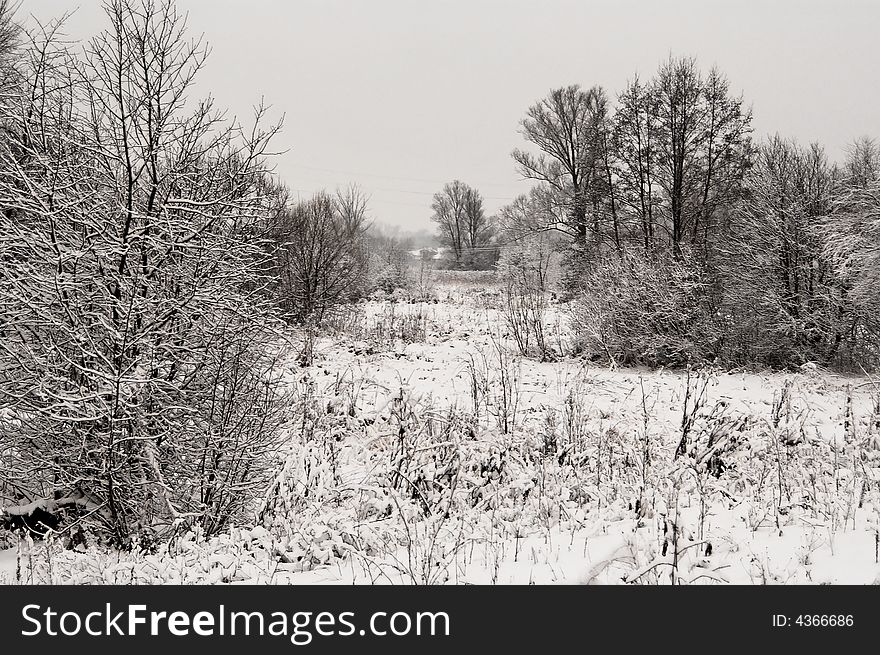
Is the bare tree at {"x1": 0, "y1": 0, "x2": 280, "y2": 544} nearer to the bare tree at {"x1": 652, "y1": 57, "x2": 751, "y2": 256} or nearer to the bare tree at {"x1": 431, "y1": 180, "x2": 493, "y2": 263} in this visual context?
the bare tree at {"x1": 652, "y1": 57, "x2": 751, "y2": 256}

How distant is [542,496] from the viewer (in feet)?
17.5

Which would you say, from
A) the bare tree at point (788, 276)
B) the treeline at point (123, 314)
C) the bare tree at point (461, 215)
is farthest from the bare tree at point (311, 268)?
the bare tree at point (461, 215)

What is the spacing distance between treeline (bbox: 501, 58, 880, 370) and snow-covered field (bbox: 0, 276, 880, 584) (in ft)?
9.25

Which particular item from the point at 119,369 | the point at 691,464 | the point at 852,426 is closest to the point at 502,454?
the point at 691,464

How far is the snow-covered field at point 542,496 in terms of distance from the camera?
3656 mm

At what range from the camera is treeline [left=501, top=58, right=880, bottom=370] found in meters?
12.4

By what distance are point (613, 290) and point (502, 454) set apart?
8.15 metres

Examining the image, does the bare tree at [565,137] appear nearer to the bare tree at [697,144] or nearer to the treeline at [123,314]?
the bare tree at [697,144]

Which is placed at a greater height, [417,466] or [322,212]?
[322,212]

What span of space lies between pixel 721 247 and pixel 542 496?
11.8 m

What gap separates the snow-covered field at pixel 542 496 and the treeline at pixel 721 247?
282 centimetres

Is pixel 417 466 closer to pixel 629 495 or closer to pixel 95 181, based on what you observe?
pixel 629 495

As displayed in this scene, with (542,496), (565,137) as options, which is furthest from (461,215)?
(542,496)

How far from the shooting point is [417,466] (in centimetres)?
606
